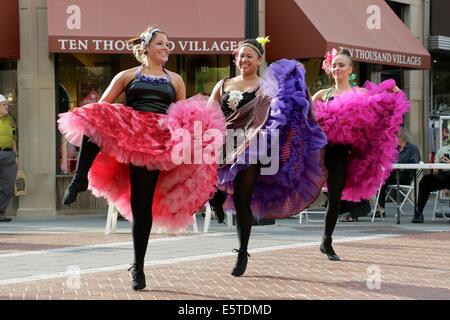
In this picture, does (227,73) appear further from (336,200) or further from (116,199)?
(116,199)

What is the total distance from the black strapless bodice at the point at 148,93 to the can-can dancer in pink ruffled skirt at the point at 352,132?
2328 millimetres

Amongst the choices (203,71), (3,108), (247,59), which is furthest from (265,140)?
Result: (203,71)

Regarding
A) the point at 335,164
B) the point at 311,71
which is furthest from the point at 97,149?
the point at 311,71

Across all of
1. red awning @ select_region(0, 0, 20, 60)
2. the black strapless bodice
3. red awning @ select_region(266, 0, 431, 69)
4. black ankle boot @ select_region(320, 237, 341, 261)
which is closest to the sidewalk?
black ankle boot @ select_region(320, 237, 341, 261)

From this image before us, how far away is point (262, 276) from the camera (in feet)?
24.6

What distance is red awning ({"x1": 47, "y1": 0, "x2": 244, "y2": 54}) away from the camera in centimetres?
1445

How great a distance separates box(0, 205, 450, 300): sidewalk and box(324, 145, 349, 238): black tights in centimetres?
40

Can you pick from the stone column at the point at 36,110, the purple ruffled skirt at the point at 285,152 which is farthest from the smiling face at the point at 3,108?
the purple ruffled skirt at the point at 285,152

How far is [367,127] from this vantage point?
905 cm

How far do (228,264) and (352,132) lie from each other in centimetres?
183

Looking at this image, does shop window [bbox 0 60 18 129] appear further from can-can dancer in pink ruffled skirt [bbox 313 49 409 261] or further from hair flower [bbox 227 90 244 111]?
hair flower [bbox 227 90 244 111]

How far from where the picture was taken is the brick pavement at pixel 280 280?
6.48 metres

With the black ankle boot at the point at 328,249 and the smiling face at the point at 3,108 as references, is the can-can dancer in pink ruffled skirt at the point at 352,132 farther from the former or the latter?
the smiling face at the point at 3,108
